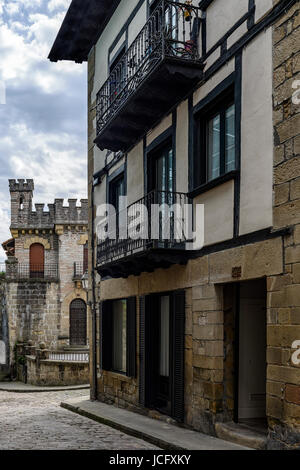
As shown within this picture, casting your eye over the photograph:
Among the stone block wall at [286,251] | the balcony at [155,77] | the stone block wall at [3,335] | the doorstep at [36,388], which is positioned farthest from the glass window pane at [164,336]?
the stone block wall at [3,335]

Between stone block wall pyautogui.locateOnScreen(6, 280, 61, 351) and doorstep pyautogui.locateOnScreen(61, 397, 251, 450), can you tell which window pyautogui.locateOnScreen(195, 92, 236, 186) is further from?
stone block wall pyautogui.locateOnScreen(6, 280, 61, 351)

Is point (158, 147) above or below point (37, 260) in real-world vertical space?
above

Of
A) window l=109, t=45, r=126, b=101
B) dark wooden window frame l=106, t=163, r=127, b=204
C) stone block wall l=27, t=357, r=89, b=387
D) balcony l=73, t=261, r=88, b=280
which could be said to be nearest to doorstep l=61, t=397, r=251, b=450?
dark wooden window frame l=106, t=163, r=127, b=204

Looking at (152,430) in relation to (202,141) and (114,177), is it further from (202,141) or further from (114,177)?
(114,177)

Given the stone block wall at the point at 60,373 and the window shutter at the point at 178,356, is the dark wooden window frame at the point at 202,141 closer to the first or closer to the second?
the window shutter at the point at 178,356

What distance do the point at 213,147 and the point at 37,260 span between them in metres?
30.0

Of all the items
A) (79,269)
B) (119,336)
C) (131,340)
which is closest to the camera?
(131,340)

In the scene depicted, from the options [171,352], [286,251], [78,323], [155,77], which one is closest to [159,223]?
[171,352]

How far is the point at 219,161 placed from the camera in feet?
30.8

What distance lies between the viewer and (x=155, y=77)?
1013 centimetres

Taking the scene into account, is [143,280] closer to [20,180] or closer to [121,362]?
[121,362]

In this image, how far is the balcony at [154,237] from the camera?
395 inches

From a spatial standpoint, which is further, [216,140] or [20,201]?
[20,201]

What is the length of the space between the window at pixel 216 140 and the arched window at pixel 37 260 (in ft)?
96.5
